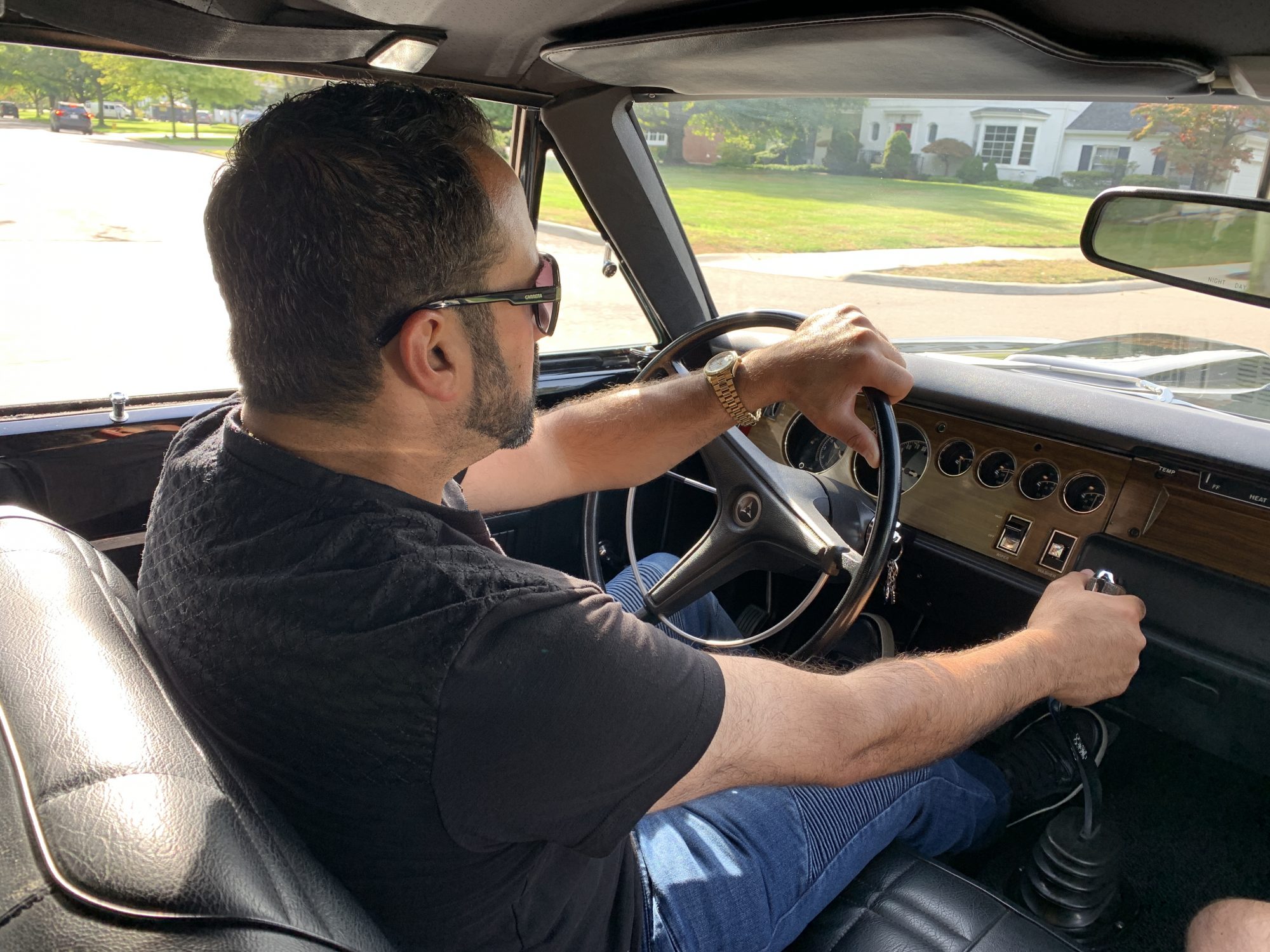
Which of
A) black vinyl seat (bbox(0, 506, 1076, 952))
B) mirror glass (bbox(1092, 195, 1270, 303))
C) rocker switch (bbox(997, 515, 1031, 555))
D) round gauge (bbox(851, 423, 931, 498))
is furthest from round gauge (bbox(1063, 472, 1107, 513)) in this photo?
black vinyl seat (bbox(0, 506, 1076, 952))

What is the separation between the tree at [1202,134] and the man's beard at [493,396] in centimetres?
142

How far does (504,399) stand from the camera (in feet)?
4.23

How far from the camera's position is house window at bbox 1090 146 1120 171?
2.04 meters

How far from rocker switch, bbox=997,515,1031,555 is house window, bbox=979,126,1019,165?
0.87 m

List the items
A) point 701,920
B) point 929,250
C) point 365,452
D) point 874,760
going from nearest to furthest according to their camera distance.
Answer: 1. point 365,452
2. point 874,760
3. point 701,920
4. point 929,250

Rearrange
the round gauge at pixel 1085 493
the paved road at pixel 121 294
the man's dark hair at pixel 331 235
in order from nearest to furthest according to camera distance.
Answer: the man's dark hair at pixel 331 235
the paved road at pixel 121 294
the round gauge at pixel 1085 493

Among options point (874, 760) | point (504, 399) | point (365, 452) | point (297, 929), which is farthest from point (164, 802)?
point (874, 760)

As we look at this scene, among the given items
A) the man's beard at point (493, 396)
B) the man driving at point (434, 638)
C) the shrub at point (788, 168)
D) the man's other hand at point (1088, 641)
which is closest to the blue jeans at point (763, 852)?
the man driving at point (434, 638)

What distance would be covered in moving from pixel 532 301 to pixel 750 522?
39.3 inches

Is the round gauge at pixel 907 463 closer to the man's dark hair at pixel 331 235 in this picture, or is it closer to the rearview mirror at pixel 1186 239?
the rearview mirror at pixel 1186 239

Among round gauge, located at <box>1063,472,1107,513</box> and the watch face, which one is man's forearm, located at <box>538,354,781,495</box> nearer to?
the watch face

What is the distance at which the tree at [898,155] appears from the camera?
2488 mm

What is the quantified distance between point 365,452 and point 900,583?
1755 millimetres

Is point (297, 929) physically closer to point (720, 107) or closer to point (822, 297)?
point (720, 107)
